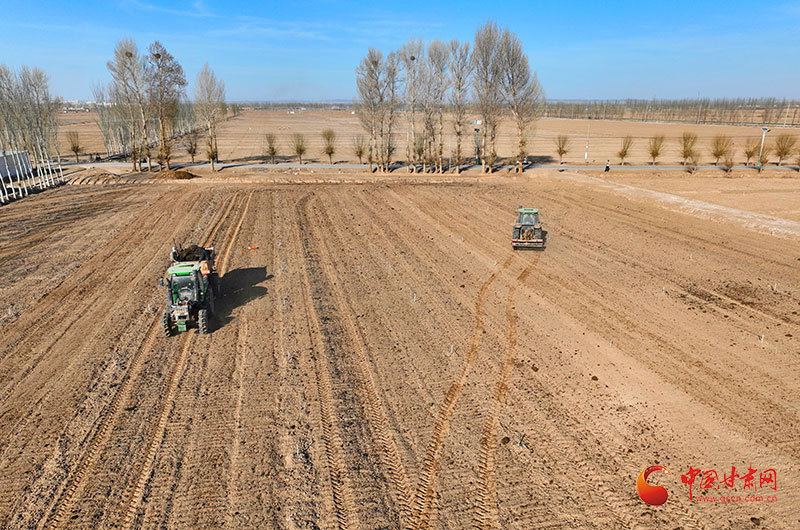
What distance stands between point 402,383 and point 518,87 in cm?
3588

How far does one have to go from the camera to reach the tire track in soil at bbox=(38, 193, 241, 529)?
709 cm

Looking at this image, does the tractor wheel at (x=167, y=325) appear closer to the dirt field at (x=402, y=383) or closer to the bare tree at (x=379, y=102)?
the dirt field at (x=402, y=383)

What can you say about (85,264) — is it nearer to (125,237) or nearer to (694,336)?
(125,237)

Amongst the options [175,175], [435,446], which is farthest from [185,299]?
[175,175]

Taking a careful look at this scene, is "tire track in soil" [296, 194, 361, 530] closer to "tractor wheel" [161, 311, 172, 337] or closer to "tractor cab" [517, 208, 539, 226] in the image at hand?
"tractor wheel" [161, 311, 172, 337]

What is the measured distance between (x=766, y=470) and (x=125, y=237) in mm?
23839

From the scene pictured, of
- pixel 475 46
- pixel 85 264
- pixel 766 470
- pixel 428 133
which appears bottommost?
pixel 766 470

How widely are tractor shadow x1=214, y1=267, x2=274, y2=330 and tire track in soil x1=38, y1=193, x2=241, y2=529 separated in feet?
5.03

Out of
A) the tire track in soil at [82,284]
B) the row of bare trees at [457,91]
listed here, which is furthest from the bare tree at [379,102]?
the tire track in soil at [82,284]

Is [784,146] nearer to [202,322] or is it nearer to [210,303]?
[210,303]

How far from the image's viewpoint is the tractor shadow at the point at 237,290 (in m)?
→ 13.9

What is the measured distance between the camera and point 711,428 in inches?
355

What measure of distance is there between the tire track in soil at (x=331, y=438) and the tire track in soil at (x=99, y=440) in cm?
335

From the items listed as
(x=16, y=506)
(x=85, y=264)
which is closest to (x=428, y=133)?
(x=85, y=264)
